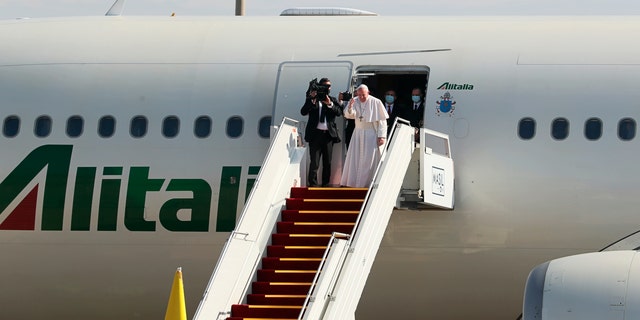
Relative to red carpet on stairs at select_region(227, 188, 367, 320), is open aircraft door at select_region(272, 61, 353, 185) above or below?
above

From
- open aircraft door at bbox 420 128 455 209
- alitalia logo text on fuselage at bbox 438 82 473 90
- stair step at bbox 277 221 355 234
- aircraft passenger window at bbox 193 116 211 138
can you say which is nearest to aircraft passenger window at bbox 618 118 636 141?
alitalia logo text on fuselage at bbox 438 82 473 90

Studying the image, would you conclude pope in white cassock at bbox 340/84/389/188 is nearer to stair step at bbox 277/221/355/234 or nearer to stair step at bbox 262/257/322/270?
stair step at bbox 277/221/355/234

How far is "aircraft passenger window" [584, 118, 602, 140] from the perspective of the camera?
830 inches

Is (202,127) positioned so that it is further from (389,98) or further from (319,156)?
(389,98)

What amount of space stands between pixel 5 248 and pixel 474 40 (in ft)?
25.8

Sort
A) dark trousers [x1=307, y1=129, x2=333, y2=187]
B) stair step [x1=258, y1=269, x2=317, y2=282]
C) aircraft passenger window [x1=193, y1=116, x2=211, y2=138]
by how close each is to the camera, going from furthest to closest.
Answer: aircraft passenger window [x1=193, y1=116, x2=211, y2=138], dark trousers [x1=307, y1=129, x2=333, y2=187], stair step [x1=258, y1=269, x2=317, y2=282]

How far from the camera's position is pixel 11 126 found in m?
22.7

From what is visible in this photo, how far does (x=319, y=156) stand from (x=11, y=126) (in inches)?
196

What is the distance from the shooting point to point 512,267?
21.1 metres

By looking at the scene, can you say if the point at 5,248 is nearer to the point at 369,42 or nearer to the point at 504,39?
the point at 369,42

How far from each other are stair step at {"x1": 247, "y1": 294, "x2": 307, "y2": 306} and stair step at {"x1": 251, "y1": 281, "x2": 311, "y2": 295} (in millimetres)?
78

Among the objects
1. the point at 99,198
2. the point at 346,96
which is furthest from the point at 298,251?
the point at 99,198

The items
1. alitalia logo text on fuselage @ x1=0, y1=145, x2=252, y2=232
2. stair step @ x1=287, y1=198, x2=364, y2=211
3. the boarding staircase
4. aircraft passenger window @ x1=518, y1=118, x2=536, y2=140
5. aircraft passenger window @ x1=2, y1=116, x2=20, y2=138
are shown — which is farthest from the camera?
aircraft passenger window @ x1=2, y1=116, x2=20, y2=138

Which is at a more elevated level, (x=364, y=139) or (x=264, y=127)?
(x=264, y=127)
